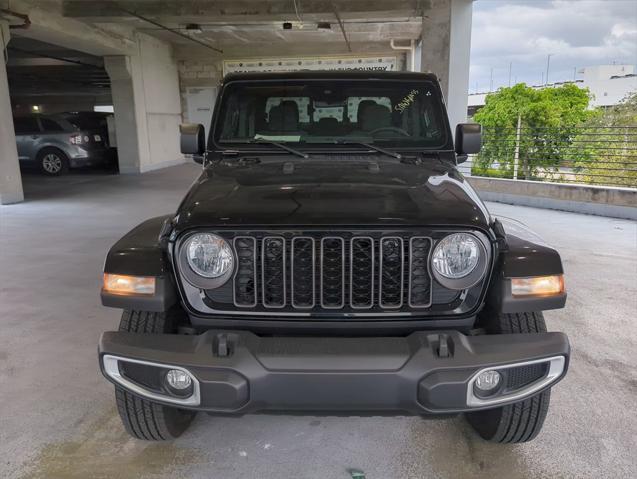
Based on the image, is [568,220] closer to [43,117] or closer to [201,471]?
[201,471]

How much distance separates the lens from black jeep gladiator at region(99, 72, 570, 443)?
70.5 inches

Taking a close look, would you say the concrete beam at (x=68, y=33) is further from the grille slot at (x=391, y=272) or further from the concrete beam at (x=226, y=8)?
the grille slot at (x=391, y=272)

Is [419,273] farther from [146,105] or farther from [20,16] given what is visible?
[146,105]

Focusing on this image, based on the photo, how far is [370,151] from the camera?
2.85 m

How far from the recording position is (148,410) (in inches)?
88.2

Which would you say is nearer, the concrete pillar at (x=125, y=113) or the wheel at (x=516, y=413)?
the wheel at (x=516, y=413)

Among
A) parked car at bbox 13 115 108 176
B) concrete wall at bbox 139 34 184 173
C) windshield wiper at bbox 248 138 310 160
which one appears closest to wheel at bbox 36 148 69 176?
parked car at bbox 13 115 108 176

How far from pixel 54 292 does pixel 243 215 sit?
3.36 m

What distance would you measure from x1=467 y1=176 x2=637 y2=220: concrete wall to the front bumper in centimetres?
719

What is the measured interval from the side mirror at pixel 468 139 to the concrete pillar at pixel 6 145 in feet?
28.3

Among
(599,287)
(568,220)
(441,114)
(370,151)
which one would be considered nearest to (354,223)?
Result: (370,151)

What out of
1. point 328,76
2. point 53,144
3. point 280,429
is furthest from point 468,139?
point 53,144

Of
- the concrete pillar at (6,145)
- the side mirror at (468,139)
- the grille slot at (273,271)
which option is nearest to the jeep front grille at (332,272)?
the grille slot at (273,271)

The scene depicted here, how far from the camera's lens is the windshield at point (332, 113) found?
9.88 ft
